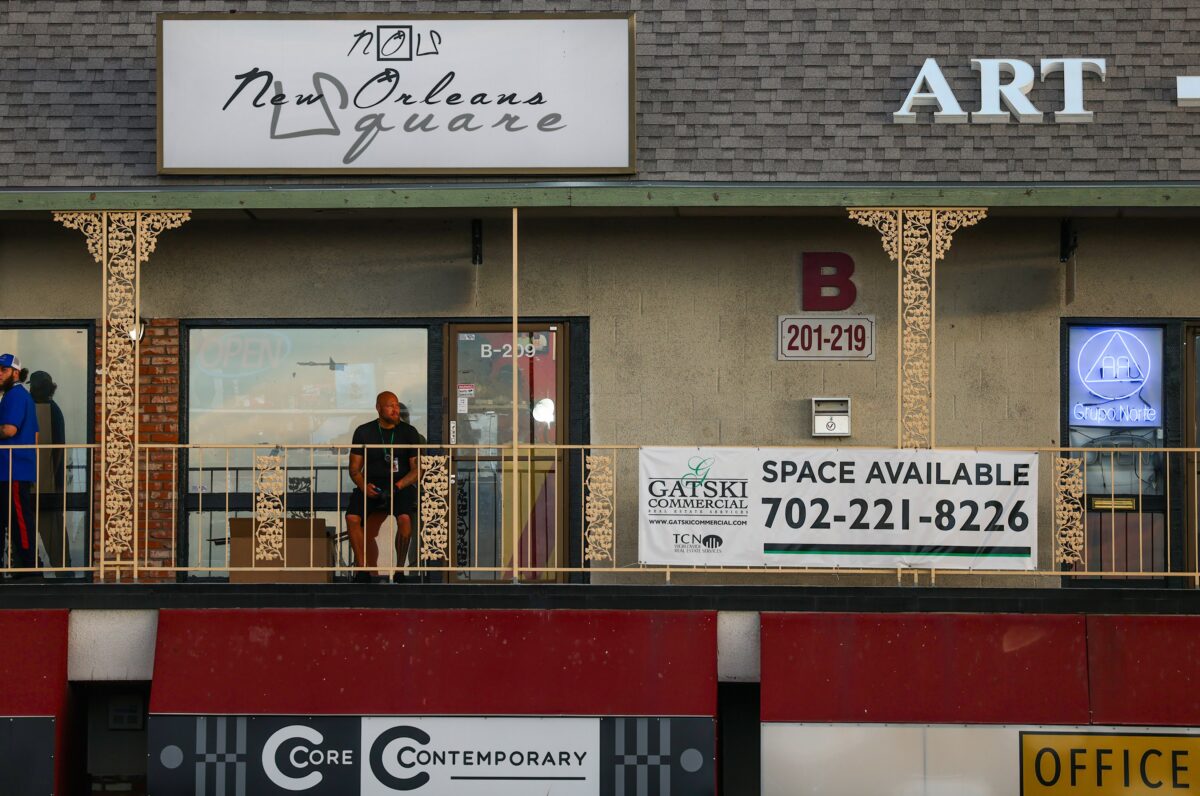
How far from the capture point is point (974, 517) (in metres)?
10.9

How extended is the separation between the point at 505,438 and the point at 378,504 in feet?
4.33

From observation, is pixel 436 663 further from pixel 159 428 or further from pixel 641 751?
pixel 159 428

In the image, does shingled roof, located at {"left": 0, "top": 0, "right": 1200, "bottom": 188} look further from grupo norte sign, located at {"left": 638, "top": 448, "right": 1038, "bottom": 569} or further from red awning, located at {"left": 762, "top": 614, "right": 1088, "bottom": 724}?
red awning, located at {"left": 762, "top": 614, "right": 1088, "bottom": 724}

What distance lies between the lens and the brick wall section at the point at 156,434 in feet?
40.4

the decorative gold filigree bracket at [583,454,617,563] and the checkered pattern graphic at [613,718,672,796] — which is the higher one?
the decorative gold filigree bracket at [583,454,617,563]

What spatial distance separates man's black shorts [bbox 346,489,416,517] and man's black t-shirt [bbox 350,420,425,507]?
1cm

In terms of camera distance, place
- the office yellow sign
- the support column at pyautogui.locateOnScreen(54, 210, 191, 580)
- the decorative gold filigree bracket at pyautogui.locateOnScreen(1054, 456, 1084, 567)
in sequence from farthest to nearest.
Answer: the support column at pyautogui.locateOnScreen(54, 210, 191, 580)
the decorative gold filigree bracket at pyautogui.locateOnScreen(1054, 456, 1084, 567)
the office yellow sign

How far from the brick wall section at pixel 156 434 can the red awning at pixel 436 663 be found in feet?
5.34

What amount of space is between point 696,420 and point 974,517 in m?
2.46

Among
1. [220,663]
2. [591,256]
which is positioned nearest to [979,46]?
[591,256]

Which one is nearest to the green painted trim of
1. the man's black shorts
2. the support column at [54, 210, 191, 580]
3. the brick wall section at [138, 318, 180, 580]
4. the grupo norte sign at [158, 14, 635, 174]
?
the support column at [54, 210, 191, 580]

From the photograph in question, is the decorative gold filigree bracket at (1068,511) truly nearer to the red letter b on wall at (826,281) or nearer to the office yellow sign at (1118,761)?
the office yellow sign at (1118,761)

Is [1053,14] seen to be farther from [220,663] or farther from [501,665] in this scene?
[220,663]

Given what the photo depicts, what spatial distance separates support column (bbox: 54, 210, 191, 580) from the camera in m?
11.2
